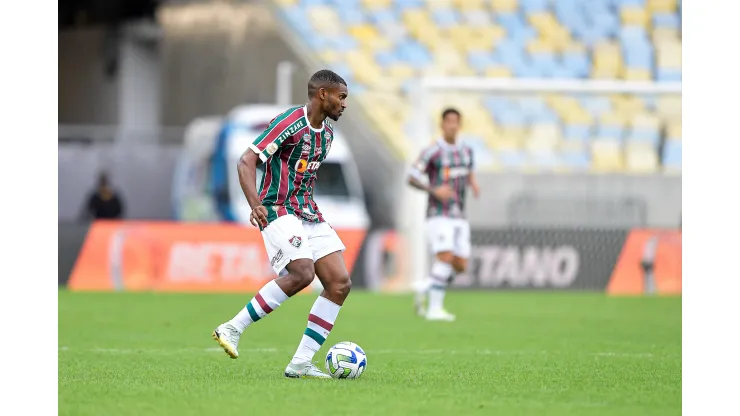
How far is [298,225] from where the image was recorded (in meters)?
7.78

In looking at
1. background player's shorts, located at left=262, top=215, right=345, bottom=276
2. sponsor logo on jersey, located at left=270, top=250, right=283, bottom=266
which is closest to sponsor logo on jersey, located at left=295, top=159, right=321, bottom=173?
background player's shorts, located at left=262, top=215, right=345, bottom=276

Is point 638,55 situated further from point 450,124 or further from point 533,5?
point 450,124

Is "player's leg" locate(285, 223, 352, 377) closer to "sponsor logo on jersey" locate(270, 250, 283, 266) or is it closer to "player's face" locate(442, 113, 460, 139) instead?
"sponsor logo on jersey" locate(270, 250, 283, 266)

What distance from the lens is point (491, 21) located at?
2694cm

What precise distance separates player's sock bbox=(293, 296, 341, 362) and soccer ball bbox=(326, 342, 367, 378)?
12cm

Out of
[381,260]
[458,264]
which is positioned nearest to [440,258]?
[458,264]

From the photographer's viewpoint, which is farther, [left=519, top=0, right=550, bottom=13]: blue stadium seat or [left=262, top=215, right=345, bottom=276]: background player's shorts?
[left=519, top=0, right=550, bottom=13]: blue stadium seat

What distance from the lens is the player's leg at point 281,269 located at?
25.2 ft

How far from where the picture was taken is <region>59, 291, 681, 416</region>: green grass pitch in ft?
22.0

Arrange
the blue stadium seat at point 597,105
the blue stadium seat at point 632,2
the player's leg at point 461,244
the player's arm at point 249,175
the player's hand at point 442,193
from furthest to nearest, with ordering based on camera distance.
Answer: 1. the blue stadium seat at point 632,2
2. the blue stadium seat at point 597,105
3. the player's leg at point 461,244
4. the player's hand at point 442,193
5. the player's arm at point 249,175

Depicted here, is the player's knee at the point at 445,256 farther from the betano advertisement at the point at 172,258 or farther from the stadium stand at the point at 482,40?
the stadium stand at the point at 482,40

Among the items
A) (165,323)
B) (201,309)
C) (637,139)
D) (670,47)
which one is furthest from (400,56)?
(165,323)

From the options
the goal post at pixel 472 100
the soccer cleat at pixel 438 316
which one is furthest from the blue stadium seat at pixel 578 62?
the soccer cleat at pixel 438 316

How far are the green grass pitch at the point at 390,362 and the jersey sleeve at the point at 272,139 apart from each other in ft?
4.53
